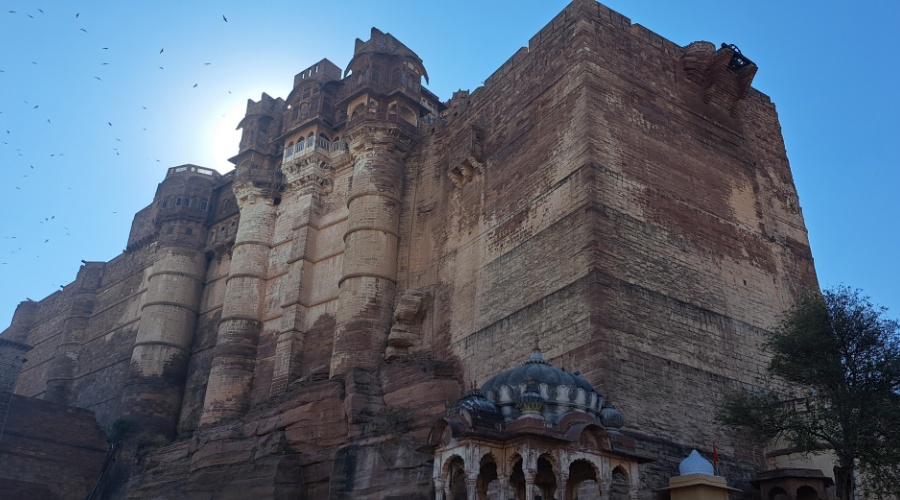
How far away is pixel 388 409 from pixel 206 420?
26.9 feet

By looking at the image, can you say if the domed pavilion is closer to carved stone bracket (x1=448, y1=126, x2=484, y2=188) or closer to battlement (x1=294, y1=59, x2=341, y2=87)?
carved stone bracket (x1=448, y1=126, x2=484, y2=188)

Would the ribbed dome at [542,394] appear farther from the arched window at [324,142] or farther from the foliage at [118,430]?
the foliage at [118,430]

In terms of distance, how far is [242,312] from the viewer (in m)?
25.1

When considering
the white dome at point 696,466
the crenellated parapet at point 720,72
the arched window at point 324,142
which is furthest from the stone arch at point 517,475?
the arched window at point 324,142

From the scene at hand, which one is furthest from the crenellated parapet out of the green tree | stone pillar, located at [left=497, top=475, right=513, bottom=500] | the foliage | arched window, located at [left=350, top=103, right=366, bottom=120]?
the foliage

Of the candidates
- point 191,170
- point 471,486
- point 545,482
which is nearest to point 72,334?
point 191,170

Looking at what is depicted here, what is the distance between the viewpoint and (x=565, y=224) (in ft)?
54.4

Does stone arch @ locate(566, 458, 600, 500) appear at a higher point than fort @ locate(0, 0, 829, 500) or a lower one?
lower

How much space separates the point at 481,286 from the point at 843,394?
26.6ft

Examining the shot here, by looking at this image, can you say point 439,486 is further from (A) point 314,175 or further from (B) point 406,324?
(A) point 314,175

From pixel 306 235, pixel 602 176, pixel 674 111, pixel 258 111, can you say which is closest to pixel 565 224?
pixel 602 176

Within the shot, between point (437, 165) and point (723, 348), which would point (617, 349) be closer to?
point (723, 348)

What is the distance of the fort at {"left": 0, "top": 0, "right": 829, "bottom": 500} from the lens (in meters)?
13.9

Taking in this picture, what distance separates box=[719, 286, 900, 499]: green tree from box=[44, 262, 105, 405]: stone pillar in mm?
27542
